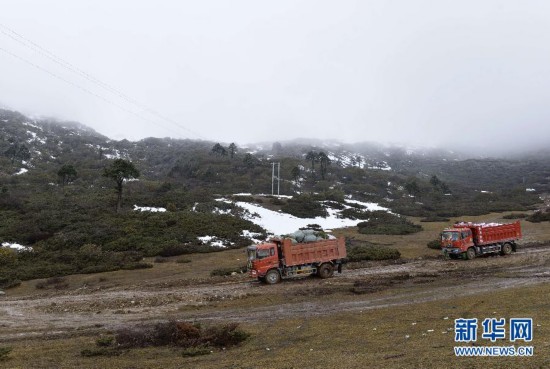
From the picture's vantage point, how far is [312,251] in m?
25.5

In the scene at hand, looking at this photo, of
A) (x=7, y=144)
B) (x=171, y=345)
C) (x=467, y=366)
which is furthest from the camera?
(x=7, y=144)

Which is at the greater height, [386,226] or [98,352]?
[386,226]

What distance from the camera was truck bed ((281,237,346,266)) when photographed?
24875mm

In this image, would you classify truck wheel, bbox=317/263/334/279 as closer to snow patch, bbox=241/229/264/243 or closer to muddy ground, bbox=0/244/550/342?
muddy ground, bbox=0/244/550/342

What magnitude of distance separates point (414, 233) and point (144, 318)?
37.6 meters

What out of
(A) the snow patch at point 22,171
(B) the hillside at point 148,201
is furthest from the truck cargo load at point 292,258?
(A) the snow patch at point 22,171

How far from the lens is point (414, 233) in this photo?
4775 cm

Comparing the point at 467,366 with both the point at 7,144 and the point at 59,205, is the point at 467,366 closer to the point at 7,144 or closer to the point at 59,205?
the point at 59,205

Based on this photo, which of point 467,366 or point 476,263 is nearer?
point 467,366

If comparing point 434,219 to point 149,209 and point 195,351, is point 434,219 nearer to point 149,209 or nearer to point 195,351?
point 149,209

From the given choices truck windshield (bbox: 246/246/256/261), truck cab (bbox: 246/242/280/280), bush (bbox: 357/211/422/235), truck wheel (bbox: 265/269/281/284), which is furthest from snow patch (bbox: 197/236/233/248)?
bush (bbox: 357/211/422/235)

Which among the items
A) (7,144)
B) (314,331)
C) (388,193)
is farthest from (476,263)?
(7,144)

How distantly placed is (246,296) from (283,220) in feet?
100

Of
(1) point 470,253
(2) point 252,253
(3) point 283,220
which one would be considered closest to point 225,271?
(2) point 252,253
